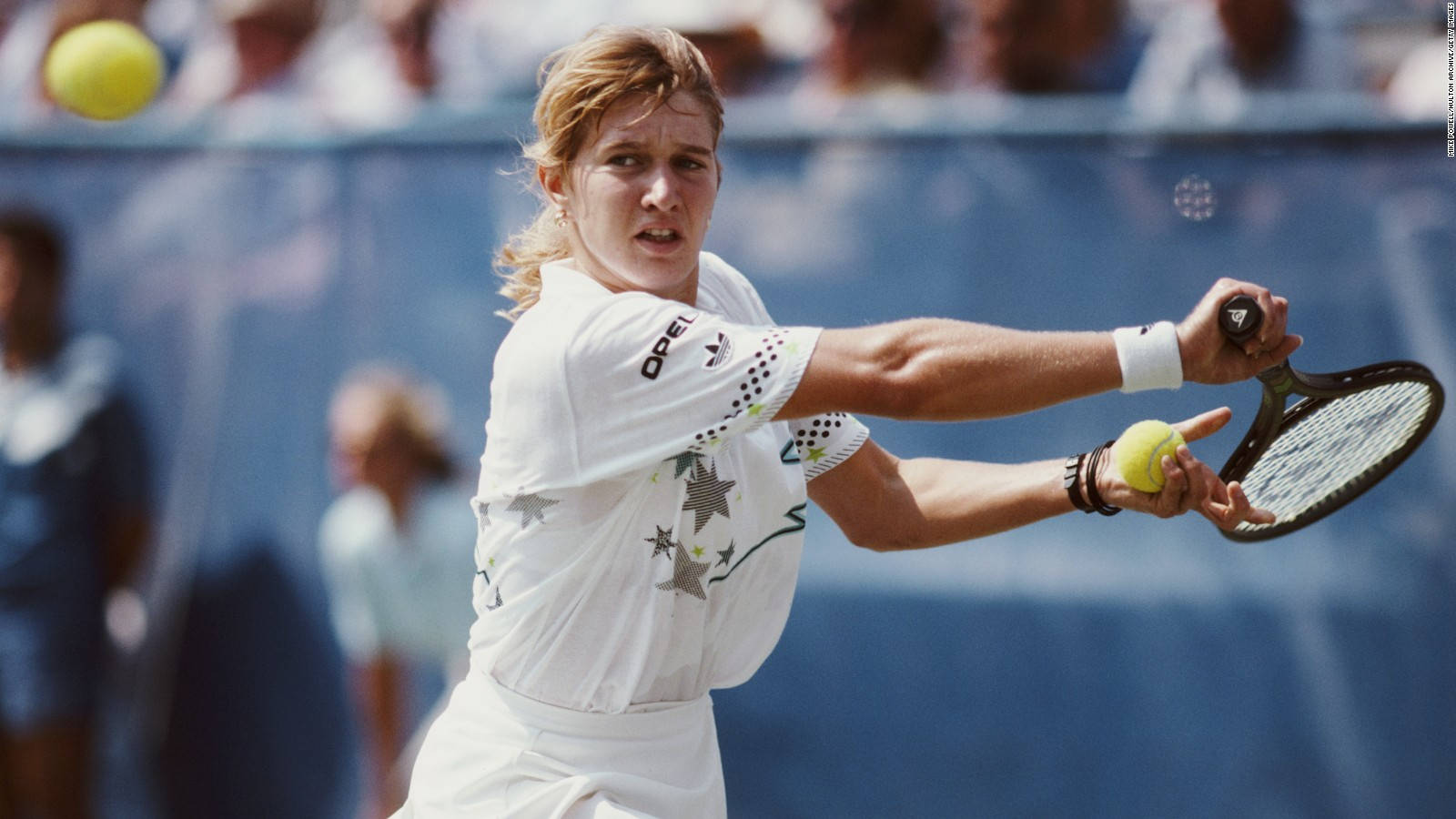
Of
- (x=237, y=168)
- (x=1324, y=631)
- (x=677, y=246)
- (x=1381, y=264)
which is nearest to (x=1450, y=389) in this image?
(x=1381, y=264)

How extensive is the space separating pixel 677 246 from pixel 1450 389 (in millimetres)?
2617

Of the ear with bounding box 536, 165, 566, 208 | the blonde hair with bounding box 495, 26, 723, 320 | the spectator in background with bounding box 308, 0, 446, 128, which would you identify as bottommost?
the ear with bounding box 536, 165, 566, 208

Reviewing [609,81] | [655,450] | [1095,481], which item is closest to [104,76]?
[609,81]

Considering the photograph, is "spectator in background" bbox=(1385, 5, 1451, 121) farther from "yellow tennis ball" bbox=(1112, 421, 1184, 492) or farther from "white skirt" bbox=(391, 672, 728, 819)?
"white skirt" bbox=(391, 672, 728, 819)

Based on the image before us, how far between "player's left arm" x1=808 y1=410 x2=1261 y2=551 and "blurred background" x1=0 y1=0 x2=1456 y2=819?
5.32 feet

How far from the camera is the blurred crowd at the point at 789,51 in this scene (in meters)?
5.03

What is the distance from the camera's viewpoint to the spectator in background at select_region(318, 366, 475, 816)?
5.34 metres

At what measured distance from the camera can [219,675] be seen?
5.74 metres

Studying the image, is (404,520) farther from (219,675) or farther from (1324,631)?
(1324,631)

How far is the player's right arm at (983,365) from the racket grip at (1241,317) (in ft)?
0.03

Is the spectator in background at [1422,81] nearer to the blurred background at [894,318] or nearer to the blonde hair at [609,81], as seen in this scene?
the blurred background at [894,318]

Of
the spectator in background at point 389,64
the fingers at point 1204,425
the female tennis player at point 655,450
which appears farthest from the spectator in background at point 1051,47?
the fingers at point 1204,425

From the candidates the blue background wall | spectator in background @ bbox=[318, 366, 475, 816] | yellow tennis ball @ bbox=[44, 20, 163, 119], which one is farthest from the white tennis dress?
yellow tennis ball @ bbox=[44, 20, 163, 119]

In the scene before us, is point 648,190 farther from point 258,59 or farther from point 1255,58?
point 258,59
